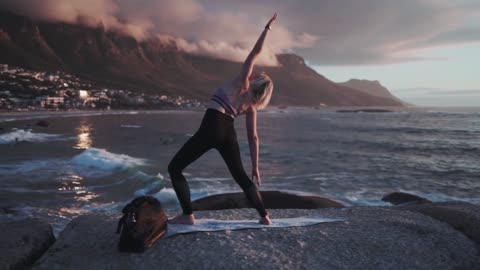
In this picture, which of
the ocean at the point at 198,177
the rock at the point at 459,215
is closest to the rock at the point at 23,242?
the ocean at the point at 198,177

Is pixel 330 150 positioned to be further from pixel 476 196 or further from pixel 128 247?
pixel 128 247

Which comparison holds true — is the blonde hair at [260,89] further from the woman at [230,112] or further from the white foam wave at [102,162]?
the white foam wave at [102,162]

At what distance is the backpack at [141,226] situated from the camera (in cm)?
448

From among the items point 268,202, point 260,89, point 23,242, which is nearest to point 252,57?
point 260,89

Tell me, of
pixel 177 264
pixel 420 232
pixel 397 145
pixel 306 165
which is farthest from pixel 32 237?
pixel 397 145

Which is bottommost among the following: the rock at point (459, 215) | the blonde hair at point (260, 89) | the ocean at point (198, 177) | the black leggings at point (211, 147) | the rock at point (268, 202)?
the ocean at point (198, 177)

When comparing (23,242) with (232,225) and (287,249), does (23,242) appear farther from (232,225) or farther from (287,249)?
(287,249)

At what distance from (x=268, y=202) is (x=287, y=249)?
15.2ft

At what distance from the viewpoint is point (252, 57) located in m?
4.71

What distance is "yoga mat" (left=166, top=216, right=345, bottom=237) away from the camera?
16.6 ft

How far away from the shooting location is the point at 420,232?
17.9ft

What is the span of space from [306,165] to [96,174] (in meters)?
9.30

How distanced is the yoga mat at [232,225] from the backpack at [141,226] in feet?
0.83

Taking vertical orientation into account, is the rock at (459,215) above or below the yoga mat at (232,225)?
below
